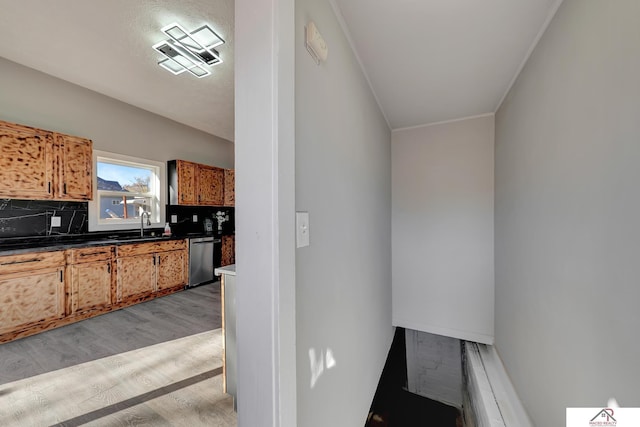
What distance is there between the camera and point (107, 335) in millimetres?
2393

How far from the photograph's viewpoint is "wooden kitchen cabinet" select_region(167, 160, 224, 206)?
411cm

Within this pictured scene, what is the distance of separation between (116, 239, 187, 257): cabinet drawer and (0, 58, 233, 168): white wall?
1428 mm

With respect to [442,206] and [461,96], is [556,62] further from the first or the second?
[442,206]

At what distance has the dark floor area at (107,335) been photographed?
195 centimetres

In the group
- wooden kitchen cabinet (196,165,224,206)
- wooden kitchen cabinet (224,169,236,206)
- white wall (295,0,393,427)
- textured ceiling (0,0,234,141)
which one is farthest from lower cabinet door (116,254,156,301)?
white wall (295,0,393,427)

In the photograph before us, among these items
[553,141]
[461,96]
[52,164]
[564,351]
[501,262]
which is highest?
[461,96]

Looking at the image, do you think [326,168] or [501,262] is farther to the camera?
[501,262]

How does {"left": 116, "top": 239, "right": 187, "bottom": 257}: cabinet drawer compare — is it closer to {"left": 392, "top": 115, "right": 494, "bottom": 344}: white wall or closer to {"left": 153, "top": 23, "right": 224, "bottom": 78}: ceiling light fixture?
{"left": 153, "top": 23, "right": 224, "bottom": 78}: ceiling light fixture

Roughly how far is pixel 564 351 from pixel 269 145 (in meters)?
1.74

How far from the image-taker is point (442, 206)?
2775 mm

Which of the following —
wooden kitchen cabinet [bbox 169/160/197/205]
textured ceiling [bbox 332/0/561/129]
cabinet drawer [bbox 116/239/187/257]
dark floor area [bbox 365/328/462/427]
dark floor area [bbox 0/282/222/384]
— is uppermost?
textured ceiling [bbox 332/0/561/129]

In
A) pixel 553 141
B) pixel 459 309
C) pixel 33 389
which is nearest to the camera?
pixel 553 141

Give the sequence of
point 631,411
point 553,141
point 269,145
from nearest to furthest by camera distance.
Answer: point 269,145 < point 631,411 < point 553,141

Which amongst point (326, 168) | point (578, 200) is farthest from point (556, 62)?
point (326, 168)
